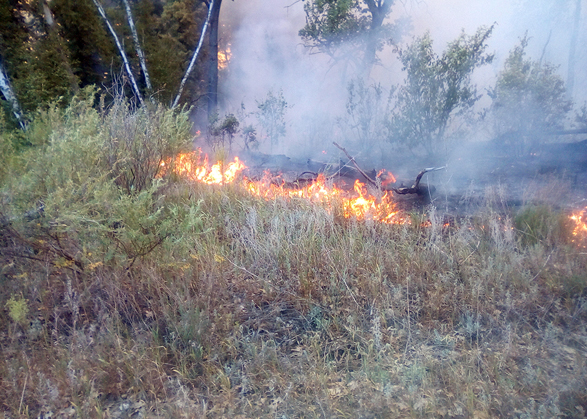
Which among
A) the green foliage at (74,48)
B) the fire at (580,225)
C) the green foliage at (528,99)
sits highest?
the green foliage at (74,48)

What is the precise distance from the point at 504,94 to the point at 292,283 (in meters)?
5.64

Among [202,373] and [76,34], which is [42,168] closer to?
[202,373]

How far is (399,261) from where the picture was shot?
3504mm

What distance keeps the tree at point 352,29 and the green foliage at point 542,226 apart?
23.3ft

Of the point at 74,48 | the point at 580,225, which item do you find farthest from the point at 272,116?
the point at 580,225

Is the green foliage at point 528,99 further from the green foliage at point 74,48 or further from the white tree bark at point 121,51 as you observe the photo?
the white tree bark at point 121,51

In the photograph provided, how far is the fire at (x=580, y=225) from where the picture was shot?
3703mm

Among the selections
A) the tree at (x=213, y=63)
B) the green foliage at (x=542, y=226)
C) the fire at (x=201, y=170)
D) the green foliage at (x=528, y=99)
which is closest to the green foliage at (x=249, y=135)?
the tree at (x=213, y=63)

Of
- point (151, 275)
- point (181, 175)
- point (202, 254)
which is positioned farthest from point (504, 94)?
point (151, 275)

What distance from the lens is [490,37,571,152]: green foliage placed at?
6668 millimetres

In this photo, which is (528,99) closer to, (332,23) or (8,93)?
(332,23)

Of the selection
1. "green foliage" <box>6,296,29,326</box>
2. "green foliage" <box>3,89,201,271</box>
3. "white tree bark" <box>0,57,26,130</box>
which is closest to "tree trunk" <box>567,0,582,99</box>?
"green foliage" <box>3,89,201,271</box>

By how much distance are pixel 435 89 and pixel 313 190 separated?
3.94m

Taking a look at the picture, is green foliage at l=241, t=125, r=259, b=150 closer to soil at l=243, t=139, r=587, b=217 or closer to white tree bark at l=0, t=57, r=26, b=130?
soil at l=243, t=139, r=587, b=217
